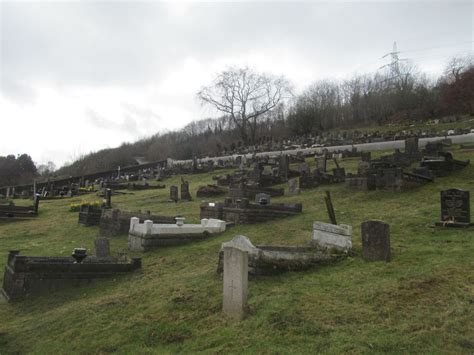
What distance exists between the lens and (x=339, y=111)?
7431 cm

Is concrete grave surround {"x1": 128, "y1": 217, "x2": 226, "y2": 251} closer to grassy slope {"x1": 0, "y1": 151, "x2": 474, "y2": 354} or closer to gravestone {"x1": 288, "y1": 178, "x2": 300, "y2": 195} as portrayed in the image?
grassy slope {"x1": 0, "y1": 151, "x2": 474, "y2": 354}

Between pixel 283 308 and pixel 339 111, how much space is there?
2817 inches

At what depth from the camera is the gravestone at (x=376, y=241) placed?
792 centimetres

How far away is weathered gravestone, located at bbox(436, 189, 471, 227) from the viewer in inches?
399

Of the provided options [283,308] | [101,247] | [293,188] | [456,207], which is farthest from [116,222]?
[456,207]

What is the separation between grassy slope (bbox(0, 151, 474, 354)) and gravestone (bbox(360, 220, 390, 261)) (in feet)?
0.86

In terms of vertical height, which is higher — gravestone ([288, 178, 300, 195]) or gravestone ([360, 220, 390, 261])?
gravestone ([288, 178, 300, 195])

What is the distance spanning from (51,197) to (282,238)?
93.8ft

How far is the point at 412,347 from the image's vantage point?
4688mm

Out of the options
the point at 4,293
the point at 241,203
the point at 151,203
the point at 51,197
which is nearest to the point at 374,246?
the point at 241,203

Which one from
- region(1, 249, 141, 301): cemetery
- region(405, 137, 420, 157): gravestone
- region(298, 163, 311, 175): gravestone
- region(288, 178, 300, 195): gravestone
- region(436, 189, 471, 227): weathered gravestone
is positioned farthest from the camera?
region(405, 137, 420, 157): gravestone

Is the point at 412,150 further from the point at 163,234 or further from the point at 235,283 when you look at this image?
the point at 235,283

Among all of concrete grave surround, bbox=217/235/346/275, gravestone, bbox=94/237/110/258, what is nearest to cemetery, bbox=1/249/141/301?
gravestone, bbox=94/237/110/258

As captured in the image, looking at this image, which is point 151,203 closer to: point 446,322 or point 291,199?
point 291,199
